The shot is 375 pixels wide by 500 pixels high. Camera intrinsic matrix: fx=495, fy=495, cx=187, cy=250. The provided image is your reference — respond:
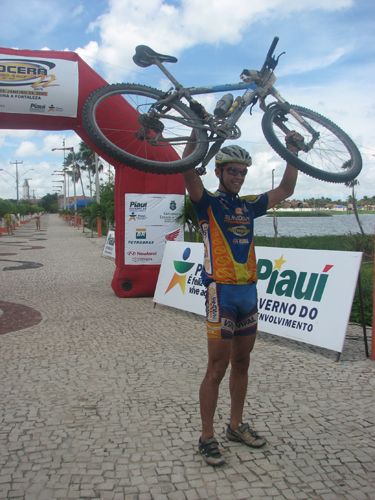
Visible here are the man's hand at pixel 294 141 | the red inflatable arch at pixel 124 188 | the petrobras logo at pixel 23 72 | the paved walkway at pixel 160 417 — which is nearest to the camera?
the paved walkway at pixel 160 417

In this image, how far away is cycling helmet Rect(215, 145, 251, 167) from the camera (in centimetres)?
337

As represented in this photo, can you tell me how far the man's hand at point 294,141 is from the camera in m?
3.70

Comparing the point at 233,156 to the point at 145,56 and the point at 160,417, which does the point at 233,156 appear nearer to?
the point at 145,56

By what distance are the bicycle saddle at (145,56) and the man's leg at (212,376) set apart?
7.19 ft

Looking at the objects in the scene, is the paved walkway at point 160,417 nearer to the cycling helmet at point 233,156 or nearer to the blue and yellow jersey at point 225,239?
the blue and yellow jersey at point 225,239

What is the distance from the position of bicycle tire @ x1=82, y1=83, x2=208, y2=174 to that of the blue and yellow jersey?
1.05 ft

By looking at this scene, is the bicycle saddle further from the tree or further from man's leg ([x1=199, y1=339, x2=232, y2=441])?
the tree

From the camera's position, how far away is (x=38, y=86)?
791 cm

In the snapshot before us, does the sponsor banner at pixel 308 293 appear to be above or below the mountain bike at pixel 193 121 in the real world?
below

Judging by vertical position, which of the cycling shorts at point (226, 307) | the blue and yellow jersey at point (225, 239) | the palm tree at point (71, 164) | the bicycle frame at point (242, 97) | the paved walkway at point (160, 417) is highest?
the palm tree at point (71, 164)

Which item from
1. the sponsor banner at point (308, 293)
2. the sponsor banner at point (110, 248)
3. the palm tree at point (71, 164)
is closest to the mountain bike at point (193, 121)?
the sponsor banner at point (308, 293)

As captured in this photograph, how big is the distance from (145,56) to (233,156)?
3.82 feet

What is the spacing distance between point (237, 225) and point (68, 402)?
2315 mm

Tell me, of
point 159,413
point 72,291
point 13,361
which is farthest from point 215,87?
point 72,291
